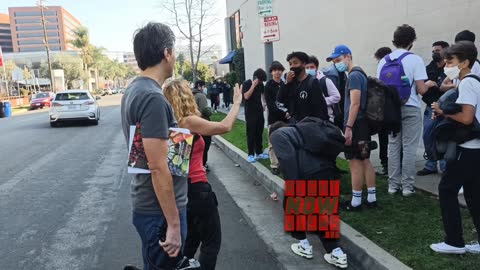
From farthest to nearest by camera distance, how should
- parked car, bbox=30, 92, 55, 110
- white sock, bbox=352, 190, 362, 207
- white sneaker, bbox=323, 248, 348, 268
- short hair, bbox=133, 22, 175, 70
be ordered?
1. parked car, bbox=30, 92, 55, 110
2. white sock, bbox=352, 190, 362, 207
3. white sneaker, bbox=323, 248, 348, 268
4. short hair, bbox=133, 22, 175, 70

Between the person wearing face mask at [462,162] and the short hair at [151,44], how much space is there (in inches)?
95.0

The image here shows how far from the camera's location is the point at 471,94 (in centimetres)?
344

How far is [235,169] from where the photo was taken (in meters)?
8.84

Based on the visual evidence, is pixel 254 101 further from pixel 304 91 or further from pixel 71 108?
pixel 71 108

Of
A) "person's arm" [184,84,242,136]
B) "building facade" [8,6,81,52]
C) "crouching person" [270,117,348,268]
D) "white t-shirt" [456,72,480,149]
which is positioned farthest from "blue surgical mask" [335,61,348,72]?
"building facade" [8,6,81,52]

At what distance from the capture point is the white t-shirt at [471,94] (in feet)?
11.3

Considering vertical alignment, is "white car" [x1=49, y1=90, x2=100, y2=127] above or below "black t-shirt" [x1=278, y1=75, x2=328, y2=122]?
below

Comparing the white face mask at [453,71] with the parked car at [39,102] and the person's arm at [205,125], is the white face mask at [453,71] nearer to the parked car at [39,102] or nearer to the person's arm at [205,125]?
the person's arm at [205,125]

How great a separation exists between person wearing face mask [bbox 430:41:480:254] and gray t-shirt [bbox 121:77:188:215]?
234cm

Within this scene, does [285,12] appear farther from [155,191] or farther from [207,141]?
[155,191]

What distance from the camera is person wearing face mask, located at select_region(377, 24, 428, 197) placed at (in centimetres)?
524

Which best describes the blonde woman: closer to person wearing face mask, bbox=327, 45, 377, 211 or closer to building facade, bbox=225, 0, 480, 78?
person wearing face mask, bbox=327, 45, 377, 211

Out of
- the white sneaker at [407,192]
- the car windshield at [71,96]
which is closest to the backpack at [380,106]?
the white sneaker at [407,192]

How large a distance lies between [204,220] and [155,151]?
1282mm
